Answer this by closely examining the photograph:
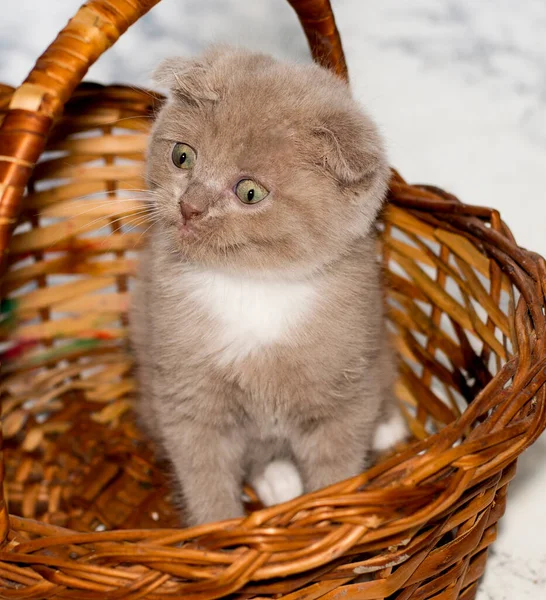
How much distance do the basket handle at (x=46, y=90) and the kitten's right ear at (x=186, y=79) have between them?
147mm

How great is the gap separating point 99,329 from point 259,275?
720mm

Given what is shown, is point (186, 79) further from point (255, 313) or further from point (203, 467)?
point (203, 467)

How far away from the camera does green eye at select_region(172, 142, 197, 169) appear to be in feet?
3.48

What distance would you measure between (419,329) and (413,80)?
97 cm

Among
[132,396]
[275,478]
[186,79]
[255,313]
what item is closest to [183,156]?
[186,79]

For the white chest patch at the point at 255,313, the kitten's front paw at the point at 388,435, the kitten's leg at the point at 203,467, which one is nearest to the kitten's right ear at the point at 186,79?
the white chest patch at the point at 255,313

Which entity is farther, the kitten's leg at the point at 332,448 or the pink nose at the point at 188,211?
the kitten's leg at the point at 332,448

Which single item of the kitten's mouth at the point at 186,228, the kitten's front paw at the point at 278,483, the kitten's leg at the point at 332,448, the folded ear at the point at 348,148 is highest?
the folded ear at the point at 348,148

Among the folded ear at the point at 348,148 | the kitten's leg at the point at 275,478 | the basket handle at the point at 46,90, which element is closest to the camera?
the basket handle at the point at 46,90

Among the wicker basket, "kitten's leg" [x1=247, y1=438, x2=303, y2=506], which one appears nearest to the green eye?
the wicker basket

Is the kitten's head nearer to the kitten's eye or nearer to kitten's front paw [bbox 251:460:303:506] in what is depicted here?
the kitten's eye

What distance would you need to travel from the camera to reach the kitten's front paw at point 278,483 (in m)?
1.40

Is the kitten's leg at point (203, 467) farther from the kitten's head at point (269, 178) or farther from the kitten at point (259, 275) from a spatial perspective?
the kitten's head at point (269, 178)

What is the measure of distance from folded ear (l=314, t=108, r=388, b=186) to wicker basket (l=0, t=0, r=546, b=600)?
26 centimetres
